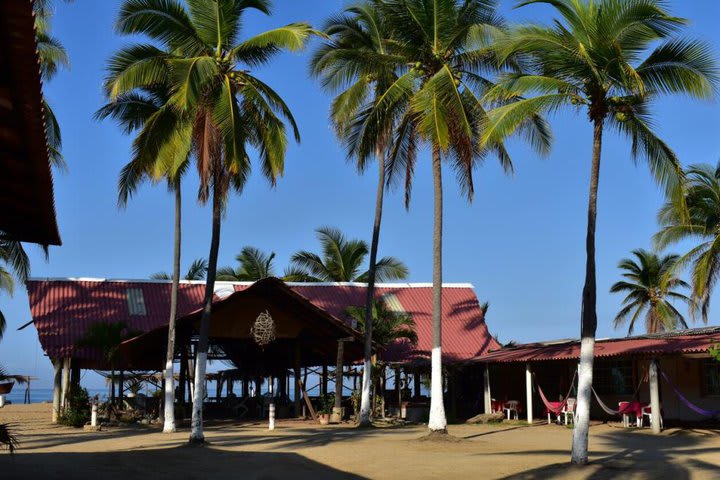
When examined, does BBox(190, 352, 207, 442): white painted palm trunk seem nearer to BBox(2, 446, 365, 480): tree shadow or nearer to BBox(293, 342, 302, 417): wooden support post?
BBox(2, 446, 365, 480): tree shadow

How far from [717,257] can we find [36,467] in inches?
930

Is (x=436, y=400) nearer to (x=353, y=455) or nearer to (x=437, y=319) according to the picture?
(x=437, y=319)

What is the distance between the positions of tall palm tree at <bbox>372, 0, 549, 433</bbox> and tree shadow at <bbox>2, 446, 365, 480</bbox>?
538cm

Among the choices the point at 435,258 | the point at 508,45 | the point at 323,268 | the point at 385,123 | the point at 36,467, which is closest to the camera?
the point at 36,467

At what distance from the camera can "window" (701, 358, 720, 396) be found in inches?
928

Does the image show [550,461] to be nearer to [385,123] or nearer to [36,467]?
[36,467]

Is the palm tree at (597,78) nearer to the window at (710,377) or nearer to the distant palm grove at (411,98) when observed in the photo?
the distant palm grove at (411,98)

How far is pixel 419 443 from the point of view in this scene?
1906 centimetres

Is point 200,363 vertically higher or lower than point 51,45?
lower

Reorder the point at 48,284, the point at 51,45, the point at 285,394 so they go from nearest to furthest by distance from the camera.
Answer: the point at 51,45, the point at 48,284, the point at 285,394

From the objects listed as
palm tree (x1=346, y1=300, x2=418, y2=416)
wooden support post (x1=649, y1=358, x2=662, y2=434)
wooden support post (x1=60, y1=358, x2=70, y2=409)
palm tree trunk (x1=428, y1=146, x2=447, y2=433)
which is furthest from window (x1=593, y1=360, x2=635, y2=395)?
wooden support post (x1=60, y1=358, x2=70, y2=409)

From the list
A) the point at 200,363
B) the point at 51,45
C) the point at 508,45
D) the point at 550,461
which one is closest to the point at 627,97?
the point at 508,45

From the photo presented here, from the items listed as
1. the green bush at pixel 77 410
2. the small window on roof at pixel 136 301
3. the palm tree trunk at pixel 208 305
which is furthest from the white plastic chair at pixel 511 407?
the green bush at pixel 77 410

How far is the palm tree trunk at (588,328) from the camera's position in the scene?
565 inches
